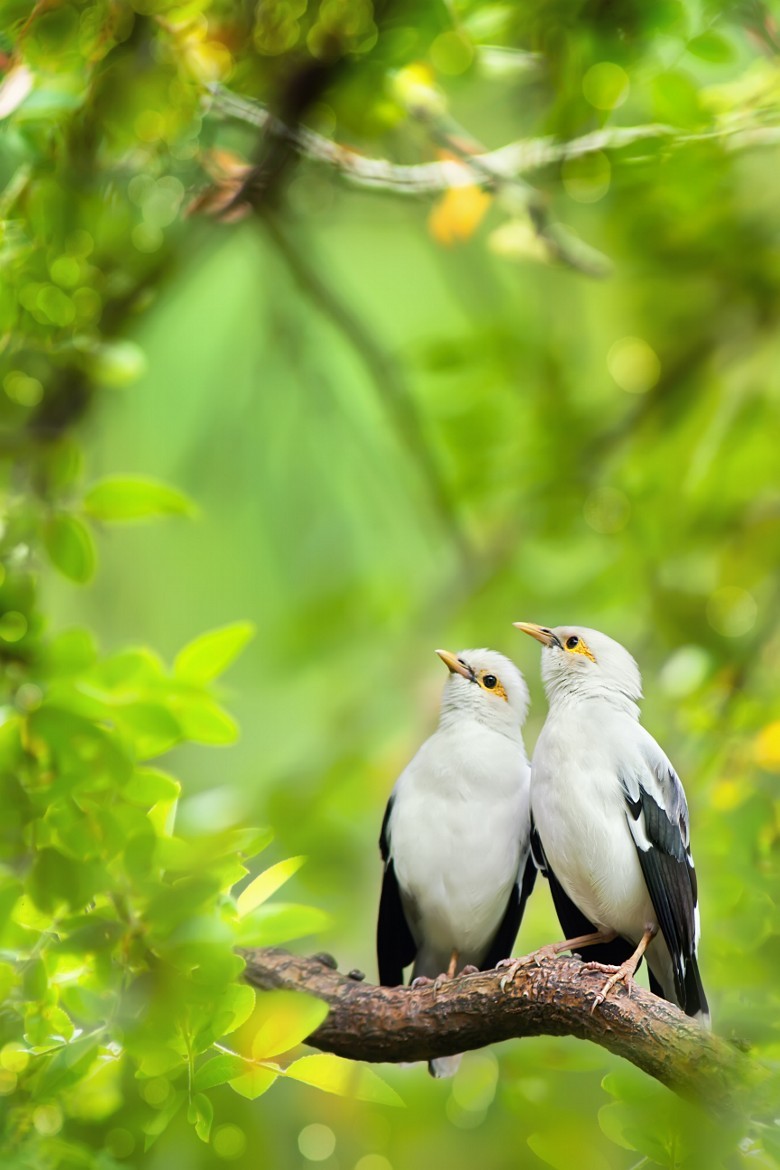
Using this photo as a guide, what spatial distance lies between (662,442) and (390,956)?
0.75 meters

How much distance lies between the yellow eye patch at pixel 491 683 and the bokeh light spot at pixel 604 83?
22.9 inches

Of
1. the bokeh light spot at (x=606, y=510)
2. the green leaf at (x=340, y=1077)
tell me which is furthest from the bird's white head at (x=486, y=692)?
the bokeh light spot at (x=606, y=510)

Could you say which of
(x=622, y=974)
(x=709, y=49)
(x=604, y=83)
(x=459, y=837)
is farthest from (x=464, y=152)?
(x=622, y=974)

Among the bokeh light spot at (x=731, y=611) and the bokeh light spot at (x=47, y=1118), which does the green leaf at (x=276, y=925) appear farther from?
the bokeh light spot at (x=731, y=611)

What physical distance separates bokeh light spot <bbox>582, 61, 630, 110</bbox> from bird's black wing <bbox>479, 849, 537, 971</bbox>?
2.26 ft

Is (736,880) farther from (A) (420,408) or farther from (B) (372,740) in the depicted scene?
(A) (420,408)

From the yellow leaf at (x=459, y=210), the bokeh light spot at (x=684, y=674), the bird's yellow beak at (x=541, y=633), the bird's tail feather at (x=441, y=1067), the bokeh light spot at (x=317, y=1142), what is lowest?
the bokeh light spot at (x=317, y=1142)

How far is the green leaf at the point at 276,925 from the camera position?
0.66 metres

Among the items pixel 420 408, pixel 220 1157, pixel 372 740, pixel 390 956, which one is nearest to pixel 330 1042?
pixel 390 956

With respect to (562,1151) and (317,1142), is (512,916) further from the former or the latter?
(317,1142)

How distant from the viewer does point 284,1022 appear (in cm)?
64

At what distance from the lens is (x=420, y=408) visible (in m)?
1.34

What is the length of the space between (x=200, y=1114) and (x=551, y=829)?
0.27 meters

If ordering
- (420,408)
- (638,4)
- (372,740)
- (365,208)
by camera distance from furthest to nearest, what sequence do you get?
1. (365,208)
2. (420,408)
3. (372,740)
4. (638,4)
